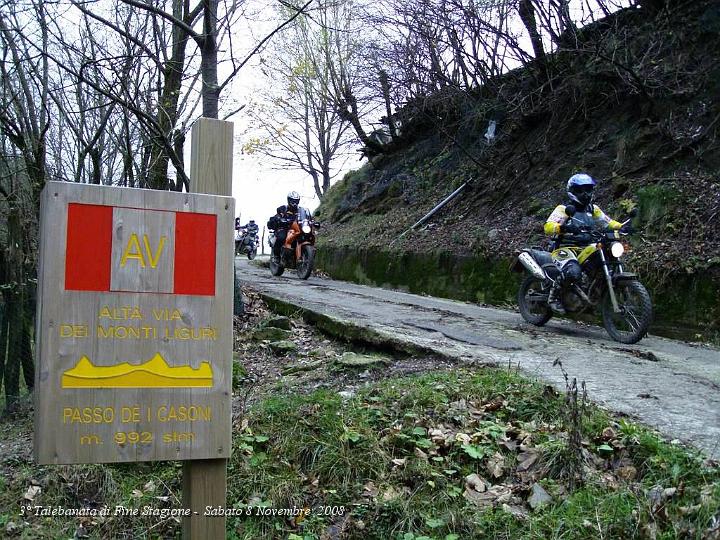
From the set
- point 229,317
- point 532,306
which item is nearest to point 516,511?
point 229,317

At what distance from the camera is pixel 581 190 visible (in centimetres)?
756

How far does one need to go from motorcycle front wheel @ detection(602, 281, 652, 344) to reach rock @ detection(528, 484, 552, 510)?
13.3ft

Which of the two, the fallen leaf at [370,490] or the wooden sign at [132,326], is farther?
the fallen leaf at [370,490]

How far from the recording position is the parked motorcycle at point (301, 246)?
12945mm

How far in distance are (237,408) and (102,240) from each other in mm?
2469

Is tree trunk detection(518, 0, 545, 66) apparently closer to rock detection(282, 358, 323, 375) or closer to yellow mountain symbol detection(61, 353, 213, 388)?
rock detection(282, 358, 323, 375)

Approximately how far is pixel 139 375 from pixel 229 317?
0.38 meters

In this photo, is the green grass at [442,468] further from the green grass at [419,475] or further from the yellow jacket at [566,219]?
the yellow jacket at [566,219]

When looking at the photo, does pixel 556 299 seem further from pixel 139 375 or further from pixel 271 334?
pixel 139 375

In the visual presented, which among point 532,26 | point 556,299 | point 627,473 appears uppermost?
point 532,26

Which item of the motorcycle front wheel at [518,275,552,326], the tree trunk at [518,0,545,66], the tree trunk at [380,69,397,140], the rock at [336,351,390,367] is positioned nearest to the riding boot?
the motorcycle front wheel at [518,275,552,326]

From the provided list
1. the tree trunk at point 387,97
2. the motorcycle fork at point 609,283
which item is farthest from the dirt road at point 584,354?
the tree trunk at point 387,97

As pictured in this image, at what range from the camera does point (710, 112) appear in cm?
954

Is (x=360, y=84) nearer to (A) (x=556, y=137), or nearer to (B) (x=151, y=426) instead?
(A) (x=556, y=137)
